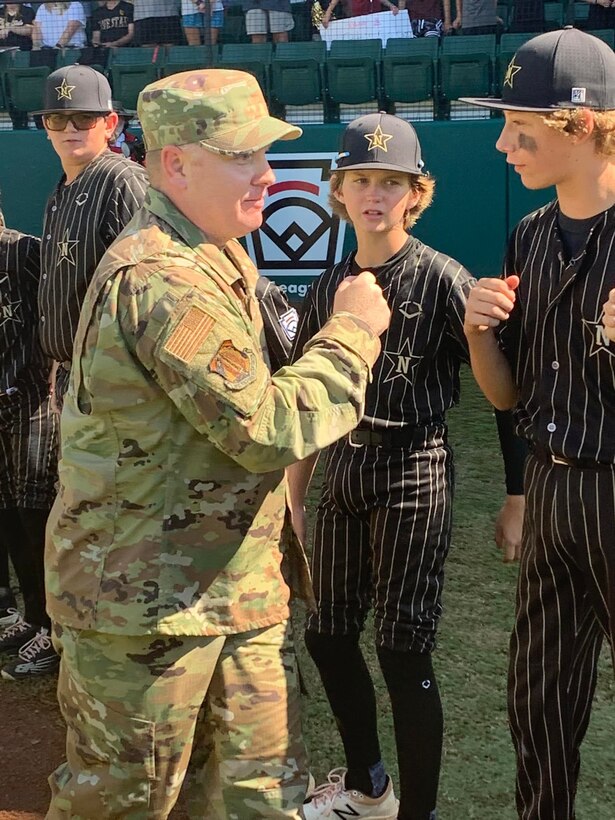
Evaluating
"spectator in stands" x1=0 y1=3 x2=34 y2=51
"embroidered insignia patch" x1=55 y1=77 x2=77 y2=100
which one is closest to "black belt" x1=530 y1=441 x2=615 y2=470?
"embroidered insignia patch" x1=55 y1=77 x2=77 y2=100

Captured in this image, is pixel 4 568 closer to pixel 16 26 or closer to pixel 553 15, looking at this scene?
pixel 553 15

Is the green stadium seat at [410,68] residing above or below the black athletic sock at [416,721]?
above

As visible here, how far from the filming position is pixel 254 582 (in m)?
2.14

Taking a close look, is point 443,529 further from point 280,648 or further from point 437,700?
point 280,648

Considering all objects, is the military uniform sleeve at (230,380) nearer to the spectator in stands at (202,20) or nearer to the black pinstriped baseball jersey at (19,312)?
the black pinstriped baseball jersey at (19,312)

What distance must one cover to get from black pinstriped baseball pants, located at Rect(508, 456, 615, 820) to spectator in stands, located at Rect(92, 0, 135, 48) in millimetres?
8981

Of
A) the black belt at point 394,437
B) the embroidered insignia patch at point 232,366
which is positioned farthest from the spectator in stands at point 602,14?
the embroidered insignia patch at point 232,366

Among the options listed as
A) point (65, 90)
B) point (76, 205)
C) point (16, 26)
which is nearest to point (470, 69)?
point (16, 26)

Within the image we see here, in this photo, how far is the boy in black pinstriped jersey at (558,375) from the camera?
88.4 inches

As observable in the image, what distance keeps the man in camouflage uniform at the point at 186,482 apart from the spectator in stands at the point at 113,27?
8867mm

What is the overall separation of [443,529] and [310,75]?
750 centimetres

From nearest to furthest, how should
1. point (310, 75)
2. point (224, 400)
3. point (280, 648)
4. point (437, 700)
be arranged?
point (224, 400) → point (280, 648) → point (437, 700) → point (310, 75)

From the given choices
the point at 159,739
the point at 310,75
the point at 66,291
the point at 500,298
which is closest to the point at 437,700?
the point at 159,739

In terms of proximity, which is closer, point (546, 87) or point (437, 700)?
point (546, 87)
